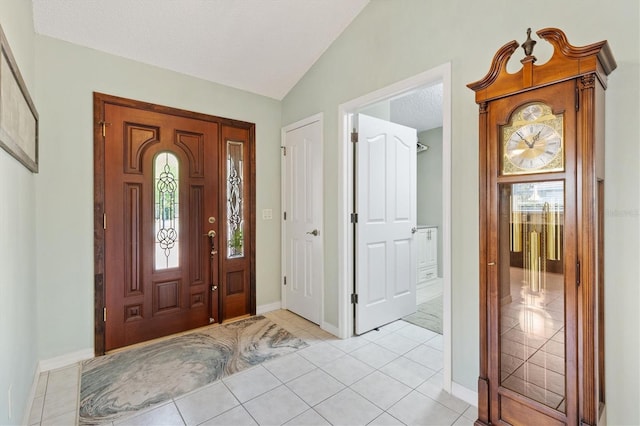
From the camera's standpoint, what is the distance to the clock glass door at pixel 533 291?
1.43 meters

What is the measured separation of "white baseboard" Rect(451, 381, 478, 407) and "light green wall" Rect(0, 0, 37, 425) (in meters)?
2.33

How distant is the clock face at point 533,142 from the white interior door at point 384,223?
4.76 ft

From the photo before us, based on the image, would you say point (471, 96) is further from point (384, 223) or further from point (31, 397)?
point (31, 397)

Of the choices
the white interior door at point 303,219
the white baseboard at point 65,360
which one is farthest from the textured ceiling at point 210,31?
the white baseboard at point 65,360

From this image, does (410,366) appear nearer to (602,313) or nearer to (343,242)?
(343,242)

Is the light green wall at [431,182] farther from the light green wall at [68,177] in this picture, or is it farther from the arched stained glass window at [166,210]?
the light green wall at [68,177]

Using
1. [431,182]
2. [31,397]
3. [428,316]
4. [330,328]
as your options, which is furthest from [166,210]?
[431,182]

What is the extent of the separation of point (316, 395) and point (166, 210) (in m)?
2.03

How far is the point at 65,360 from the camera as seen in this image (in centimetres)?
238

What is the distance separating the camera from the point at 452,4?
78.7 inches

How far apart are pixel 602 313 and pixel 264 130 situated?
3180 millimetres

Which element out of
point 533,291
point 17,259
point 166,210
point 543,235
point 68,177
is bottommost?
point 533,291

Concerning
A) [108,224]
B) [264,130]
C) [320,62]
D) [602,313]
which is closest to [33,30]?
[108,224]

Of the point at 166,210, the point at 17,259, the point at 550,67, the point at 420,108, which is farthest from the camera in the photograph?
the point at 420,108
